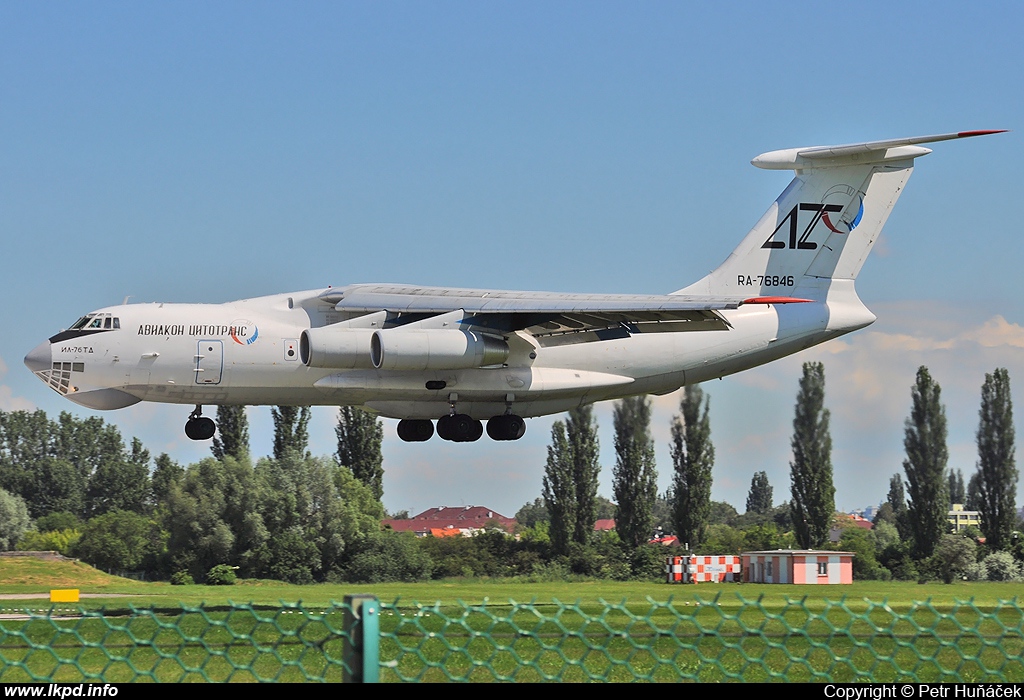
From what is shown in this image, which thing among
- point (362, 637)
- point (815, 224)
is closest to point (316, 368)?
point (815, 224)

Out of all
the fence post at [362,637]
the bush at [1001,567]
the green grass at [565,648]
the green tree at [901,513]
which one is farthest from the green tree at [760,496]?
the fence post at [362,637]

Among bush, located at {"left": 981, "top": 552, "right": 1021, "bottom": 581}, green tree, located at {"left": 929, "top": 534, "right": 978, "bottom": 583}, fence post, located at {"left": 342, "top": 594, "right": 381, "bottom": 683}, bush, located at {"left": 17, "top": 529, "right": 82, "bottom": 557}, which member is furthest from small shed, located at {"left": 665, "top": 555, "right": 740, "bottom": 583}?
fence post, located at {"left": 342, "top": 594, "right": 381, "bottom": 683}

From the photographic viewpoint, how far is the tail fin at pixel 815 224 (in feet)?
67.5

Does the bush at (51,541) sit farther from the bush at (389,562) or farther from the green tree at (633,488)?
the green tree at (633,488)

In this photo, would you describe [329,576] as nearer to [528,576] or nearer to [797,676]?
[528,576]

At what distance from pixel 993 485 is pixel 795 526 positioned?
6.23 metres

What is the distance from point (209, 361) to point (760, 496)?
1508 inches

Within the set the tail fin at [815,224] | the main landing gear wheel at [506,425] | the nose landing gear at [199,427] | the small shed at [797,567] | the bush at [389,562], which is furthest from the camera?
the bush at [389,562]

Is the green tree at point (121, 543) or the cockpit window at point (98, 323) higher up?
the cockpit window at point (98, 323)

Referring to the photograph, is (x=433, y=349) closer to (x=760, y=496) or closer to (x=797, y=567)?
(x=797, y=567)

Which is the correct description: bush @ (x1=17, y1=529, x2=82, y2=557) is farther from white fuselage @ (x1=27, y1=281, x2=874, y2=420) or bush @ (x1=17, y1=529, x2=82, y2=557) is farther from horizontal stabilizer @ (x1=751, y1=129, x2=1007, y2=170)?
horizontal stabilizer @ (x1=751, y1=129, x2=1007, y2=170)

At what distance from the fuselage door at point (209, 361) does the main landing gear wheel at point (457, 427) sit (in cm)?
345

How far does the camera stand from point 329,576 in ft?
76.8

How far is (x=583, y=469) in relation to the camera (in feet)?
104
